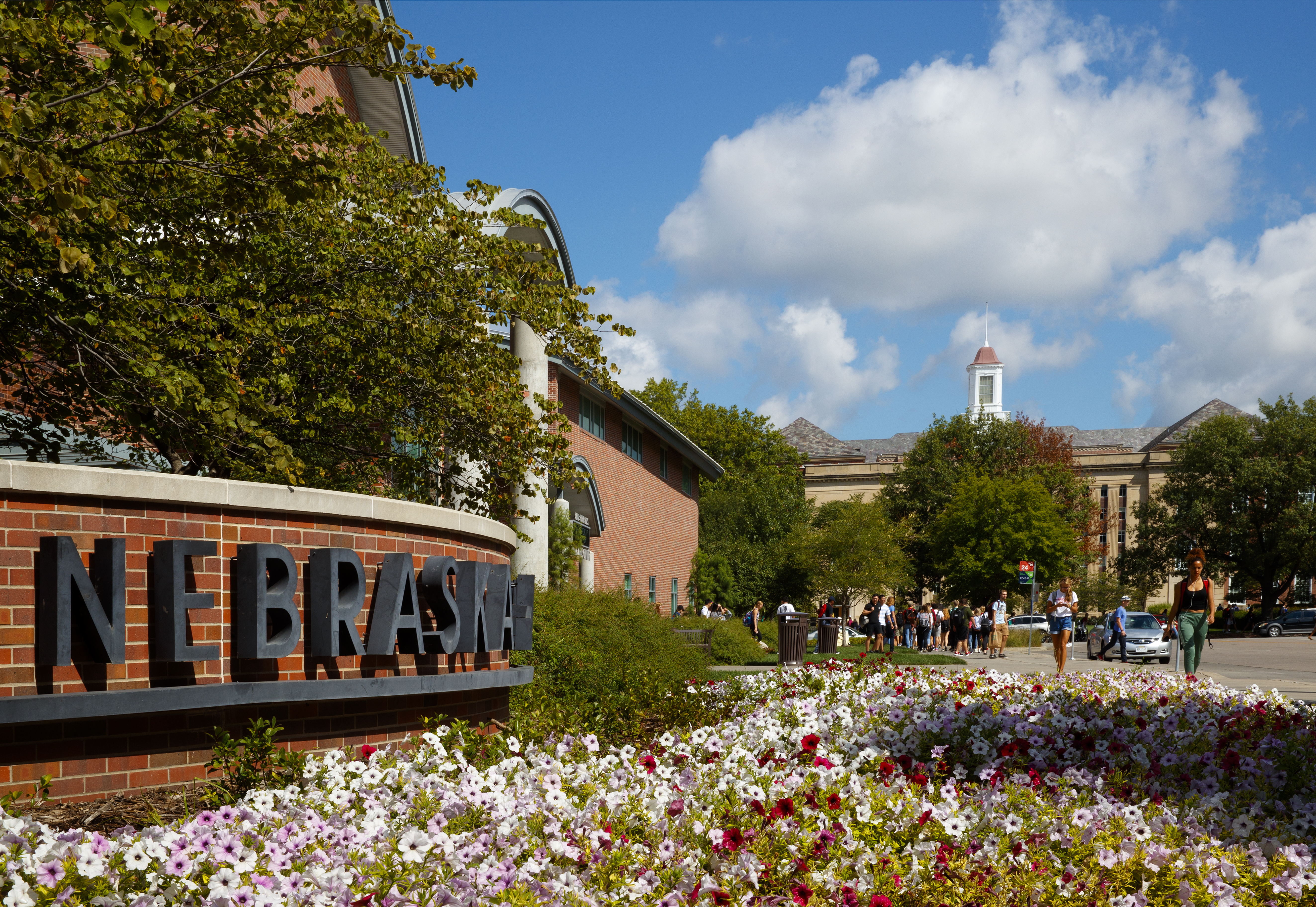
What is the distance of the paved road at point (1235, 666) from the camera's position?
17500 mm

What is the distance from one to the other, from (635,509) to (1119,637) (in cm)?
1398

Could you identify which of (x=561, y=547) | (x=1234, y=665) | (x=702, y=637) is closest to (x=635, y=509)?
(x=561, y=547)

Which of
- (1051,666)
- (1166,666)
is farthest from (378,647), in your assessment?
(1166,666)

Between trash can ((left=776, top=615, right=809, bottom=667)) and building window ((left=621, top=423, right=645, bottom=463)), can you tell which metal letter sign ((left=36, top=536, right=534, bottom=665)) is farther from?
building window ((left=621, top=423, right=645, bottom=463))

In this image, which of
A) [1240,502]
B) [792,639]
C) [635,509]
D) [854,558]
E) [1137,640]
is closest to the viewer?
[792,639]

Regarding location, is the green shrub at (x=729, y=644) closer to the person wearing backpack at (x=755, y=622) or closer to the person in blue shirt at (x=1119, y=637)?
the person wearing backpack at (x=755, y=622)

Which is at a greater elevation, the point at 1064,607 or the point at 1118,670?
the point at 1064,607

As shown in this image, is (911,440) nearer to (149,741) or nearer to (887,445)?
(887,445)

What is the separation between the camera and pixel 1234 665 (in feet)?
82.1

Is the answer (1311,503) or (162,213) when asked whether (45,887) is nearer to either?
(162,213)

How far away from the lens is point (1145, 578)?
235ft

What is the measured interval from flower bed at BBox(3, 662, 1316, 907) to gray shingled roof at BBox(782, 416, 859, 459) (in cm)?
9646

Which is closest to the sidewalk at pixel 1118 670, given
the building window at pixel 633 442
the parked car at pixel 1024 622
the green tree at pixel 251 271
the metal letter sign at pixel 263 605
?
the green tree at pixel 251 271

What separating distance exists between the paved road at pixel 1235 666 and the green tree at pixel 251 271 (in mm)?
7715
